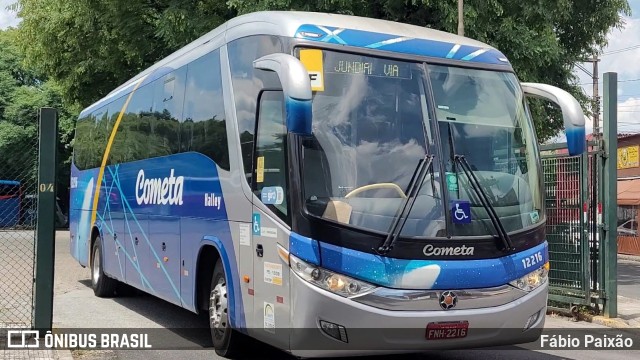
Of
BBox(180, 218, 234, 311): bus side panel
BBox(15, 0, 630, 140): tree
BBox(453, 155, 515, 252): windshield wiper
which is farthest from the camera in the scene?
BBox(15, 0, 630, 140): tree

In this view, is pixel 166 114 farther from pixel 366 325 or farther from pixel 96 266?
pixel 366 325

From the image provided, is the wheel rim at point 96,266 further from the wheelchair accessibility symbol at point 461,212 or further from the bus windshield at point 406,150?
the wheelchair accessibility symbol at point 461,212

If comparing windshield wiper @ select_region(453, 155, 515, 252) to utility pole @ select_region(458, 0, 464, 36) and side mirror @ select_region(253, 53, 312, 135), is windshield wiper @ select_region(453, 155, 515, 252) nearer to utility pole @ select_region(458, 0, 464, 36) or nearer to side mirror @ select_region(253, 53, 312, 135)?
side mirror @ select_region(253, 53, 312, 135)

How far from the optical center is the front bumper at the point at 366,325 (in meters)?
5.70

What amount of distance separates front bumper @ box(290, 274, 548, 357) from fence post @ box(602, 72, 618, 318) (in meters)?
5.64

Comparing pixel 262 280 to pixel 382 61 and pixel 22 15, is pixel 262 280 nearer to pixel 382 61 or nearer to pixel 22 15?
pixel 382 61

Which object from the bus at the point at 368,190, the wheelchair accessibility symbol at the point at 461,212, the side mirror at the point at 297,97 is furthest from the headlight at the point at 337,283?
the side mirror at the point at 297,97

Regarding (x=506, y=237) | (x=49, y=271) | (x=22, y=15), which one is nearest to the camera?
(x=506, y=237)

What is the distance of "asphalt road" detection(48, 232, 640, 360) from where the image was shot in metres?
7.87

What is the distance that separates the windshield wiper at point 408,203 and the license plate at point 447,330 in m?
0.75

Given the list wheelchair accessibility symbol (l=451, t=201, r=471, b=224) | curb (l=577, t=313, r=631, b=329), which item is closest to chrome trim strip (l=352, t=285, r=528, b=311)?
wheelchair accessibility symbol (l=451, t=201, r=471, b=224)

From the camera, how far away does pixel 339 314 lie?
570cm

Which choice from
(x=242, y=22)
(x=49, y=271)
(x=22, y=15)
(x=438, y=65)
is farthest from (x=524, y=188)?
(x=22, y=15)

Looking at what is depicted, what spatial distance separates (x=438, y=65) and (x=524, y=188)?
137cm
